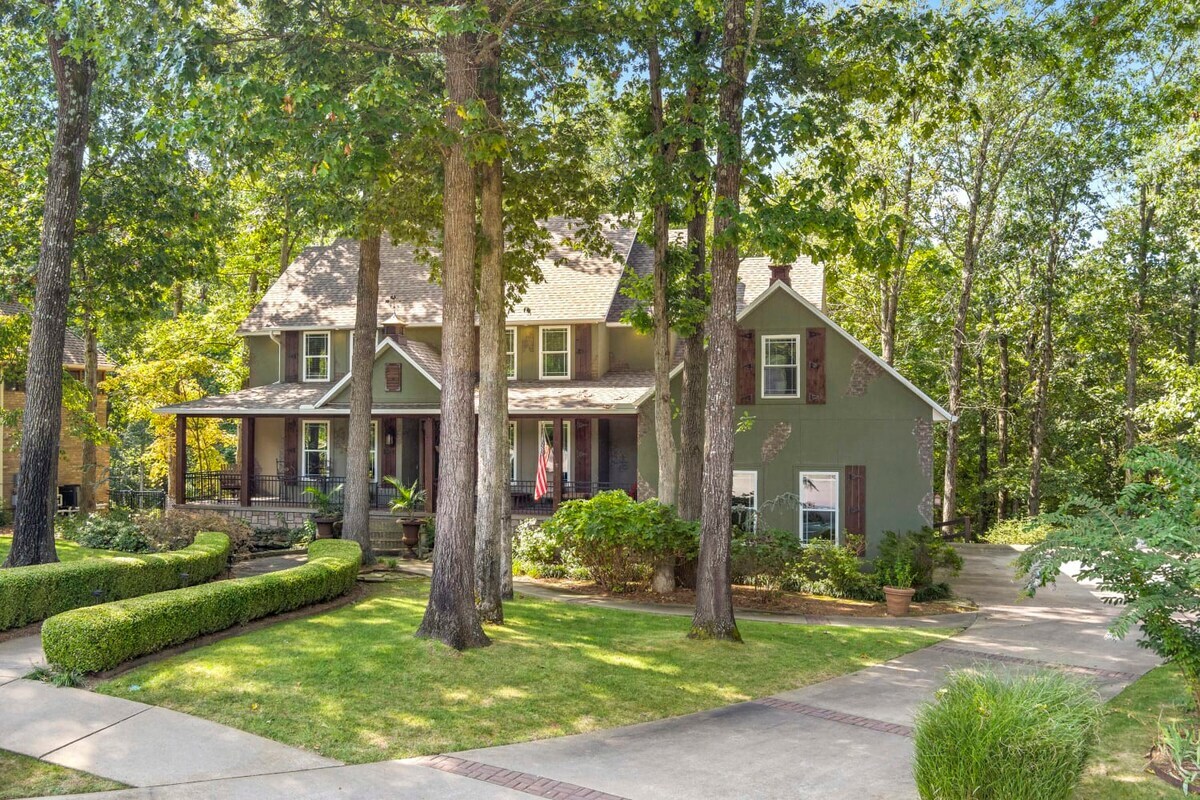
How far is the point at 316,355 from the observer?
1081 inches

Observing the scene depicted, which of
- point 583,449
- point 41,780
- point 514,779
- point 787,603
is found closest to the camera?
point 41,780

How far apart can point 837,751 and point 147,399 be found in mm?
28530

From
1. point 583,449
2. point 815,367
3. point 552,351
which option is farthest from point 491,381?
point 552,351

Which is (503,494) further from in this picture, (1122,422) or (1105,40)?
(1122,422)

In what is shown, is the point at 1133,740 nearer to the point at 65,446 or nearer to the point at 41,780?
the point at 41,780

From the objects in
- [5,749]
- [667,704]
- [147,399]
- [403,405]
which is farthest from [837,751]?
[147,399]

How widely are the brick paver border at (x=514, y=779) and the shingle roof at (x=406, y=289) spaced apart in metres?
17.5

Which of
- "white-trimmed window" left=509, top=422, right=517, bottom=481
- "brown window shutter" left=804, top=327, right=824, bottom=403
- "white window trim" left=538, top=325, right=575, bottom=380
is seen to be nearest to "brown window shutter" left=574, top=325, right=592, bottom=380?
"white window trim" left=538, top=325, right=575, bottom=380

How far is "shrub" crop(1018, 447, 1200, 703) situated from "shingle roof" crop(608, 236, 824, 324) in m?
17.0

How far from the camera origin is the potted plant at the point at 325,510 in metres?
22.4

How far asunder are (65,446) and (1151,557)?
1299 inches

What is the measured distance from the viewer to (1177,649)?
7.30 m

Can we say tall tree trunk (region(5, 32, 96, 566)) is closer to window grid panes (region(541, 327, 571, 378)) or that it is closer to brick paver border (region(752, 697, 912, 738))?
brick paver border (region(752, 697, 912, 738))

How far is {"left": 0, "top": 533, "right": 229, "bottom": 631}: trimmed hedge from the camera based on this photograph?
39.4ft
